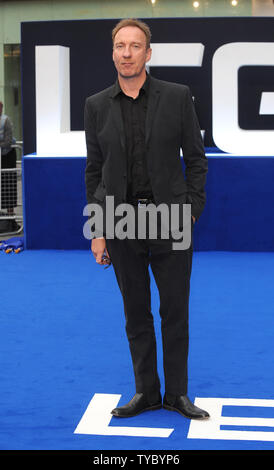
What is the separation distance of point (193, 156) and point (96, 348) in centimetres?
208

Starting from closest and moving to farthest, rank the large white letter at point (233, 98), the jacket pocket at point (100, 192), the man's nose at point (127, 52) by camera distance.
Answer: the man's nose at point (127, 52) → the jacket pocket at point (100, 192) → the large white letter at point (233, 98)

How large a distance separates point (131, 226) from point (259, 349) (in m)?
1.99

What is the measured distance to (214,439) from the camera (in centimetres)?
409

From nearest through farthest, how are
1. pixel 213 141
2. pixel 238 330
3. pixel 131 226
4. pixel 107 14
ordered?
1. pixel 131 226
2. pixel 238 330
3. pixel 213 141
4. pixel 107 14

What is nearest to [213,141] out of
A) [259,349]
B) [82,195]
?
[82,195]

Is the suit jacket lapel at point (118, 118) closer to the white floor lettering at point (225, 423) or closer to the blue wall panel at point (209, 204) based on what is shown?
the white floor lettering at point (225, 423)

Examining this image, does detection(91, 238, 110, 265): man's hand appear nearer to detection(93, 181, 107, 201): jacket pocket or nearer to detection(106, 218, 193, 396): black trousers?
detection(106, 218, 193, 396): black trousers

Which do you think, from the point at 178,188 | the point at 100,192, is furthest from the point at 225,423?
the point at 100,192

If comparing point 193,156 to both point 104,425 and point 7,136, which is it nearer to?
point 104,425

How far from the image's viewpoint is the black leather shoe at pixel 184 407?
4355 millimetres

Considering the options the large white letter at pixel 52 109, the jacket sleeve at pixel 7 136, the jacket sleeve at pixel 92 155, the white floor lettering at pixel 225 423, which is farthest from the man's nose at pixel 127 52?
the jacket sleeve at pixel 7 136

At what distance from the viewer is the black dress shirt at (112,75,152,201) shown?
4.13m

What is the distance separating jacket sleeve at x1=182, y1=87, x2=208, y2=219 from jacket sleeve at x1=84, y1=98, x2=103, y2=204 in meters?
0.45
